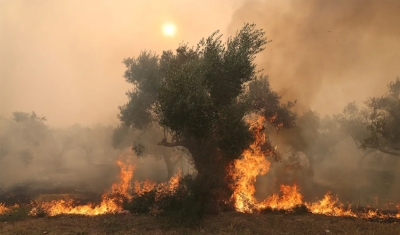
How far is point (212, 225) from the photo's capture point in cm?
1591

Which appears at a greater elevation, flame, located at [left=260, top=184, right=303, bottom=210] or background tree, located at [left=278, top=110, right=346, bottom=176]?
background tree, located at [left=278, top=110, right=346, bottom=176]

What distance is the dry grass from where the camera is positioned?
14.8 meters

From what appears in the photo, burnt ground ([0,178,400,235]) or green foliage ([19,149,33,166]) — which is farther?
green foliage ([19,149,33,166])

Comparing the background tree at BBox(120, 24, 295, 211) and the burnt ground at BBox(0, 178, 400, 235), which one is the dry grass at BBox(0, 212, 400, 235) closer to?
the burnt ground at BBox(0, 178, 400, 235)

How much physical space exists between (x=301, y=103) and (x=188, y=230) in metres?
30.7

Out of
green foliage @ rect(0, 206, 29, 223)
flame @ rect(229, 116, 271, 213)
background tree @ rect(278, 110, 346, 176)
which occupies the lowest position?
green foliage @ rect(0, 206, 29, 223)

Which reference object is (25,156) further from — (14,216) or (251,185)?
(251,185)

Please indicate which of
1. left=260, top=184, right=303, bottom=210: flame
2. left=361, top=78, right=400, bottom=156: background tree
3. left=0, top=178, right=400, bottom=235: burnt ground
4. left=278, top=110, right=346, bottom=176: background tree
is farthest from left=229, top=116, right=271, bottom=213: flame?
left=361, top=78, right=400, bottom=156: background tree

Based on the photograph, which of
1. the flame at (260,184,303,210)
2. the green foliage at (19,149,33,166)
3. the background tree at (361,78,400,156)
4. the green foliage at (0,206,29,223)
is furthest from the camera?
the green foliage at (19,149,33,166)

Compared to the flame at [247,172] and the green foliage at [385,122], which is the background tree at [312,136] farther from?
the flame at [247,172]

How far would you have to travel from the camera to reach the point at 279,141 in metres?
36.7

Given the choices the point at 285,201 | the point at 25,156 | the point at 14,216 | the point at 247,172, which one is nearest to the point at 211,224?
the point at 247,172

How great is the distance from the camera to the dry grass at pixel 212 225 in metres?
14.8

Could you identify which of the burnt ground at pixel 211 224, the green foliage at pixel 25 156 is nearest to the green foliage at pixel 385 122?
the burnt ground at pixel 211 224
